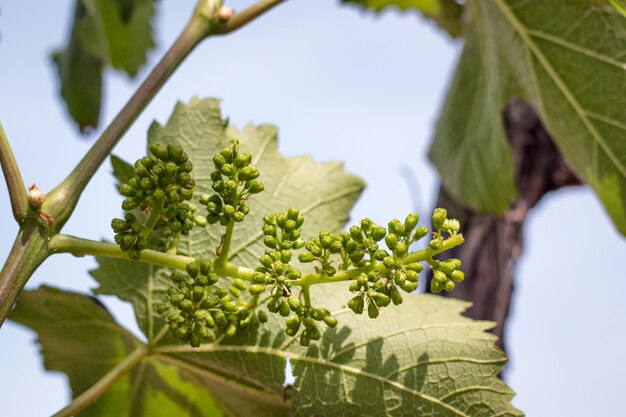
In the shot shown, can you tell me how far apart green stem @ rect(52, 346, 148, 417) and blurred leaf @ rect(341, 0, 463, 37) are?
220cm

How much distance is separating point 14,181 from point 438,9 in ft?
9.25

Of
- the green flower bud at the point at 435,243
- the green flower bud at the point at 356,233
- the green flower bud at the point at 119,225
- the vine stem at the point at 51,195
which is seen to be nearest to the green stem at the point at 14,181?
the vine stem at the point at 51,195

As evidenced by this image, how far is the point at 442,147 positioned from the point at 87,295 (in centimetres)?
184

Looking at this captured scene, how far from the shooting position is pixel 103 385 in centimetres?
162

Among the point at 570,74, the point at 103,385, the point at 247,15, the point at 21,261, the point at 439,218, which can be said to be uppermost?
the point at 570,74

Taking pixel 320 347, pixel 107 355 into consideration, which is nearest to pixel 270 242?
pixel 320 347

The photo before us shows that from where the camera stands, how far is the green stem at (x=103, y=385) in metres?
1.53

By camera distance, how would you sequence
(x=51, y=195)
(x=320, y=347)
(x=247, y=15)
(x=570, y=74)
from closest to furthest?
(x=51, y=195) → (x=320, y=347) → (x=247, y=15) → (x=570, y=74)

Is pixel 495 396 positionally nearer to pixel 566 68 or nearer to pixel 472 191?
pixel 566 68

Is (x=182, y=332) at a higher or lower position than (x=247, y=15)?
lower

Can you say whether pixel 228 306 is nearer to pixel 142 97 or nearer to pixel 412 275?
pixel 412 275

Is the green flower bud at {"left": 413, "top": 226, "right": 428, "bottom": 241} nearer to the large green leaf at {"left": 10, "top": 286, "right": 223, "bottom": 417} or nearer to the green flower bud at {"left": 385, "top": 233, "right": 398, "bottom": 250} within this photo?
the green flower bud at {"left": 385, "top": 233, "right": 398, "bottom": 250}

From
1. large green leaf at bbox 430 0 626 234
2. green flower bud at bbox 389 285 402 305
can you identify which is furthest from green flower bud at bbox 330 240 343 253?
large green leaf at bbox 430 0 626 234

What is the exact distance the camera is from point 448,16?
371cm
